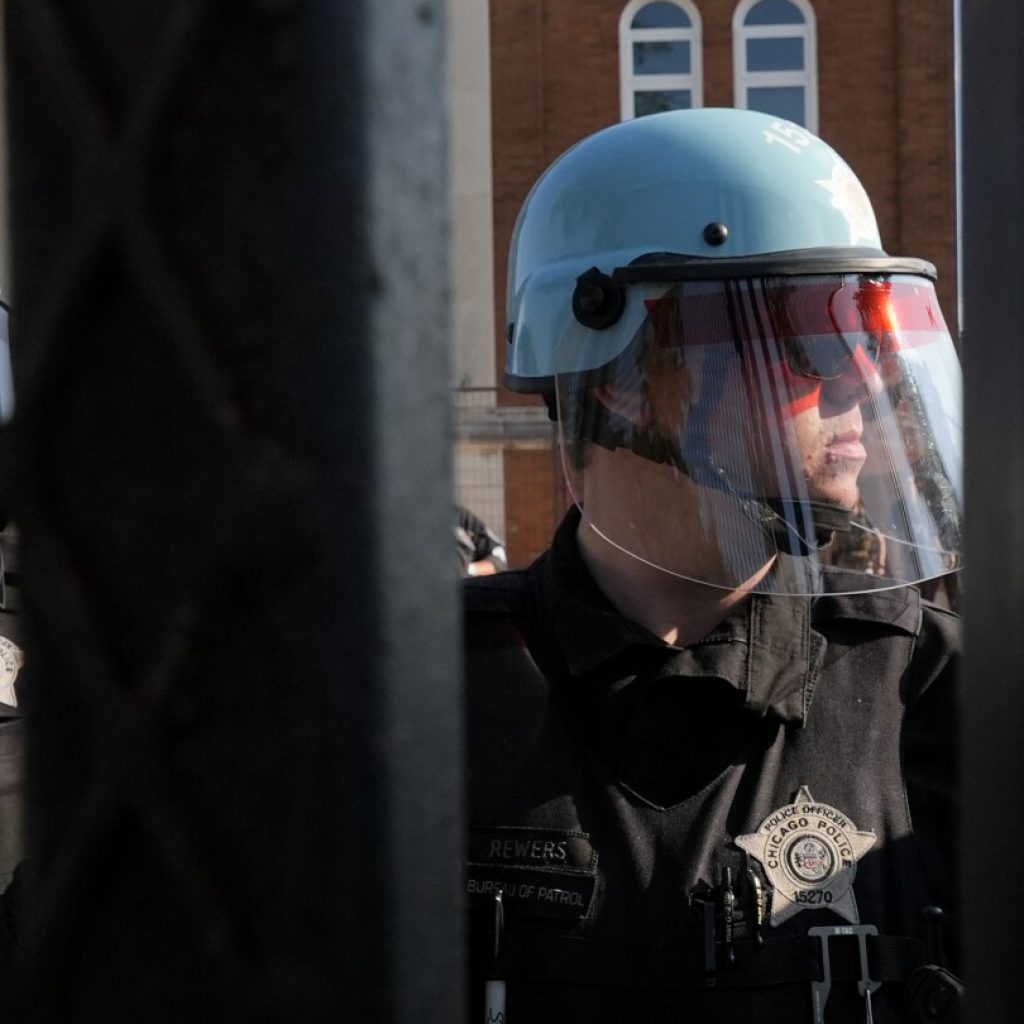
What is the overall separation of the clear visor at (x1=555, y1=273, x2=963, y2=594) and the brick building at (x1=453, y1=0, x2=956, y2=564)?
41.8ft

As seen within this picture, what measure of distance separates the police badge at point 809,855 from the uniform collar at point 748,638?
0.39ft

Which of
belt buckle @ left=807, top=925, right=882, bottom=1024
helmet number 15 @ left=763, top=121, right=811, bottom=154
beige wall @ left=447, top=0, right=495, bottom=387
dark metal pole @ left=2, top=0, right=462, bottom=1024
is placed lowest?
belt buckle @ left=807, top=925, right=882, bottom=1024

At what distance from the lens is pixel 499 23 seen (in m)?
15.0

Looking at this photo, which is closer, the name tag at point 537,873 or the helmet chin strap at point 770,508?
the name tag at point 537,873

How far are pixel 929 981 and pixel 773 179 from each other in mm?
1169

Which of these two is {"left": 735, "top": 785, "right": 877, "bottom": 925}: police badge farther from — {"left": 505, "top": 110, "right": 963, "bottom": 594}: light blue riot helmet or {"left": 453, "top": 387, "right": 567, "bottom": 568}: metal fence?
{"left": 453, "top": 387, "right": 567, "bottom": 568}: metal fence

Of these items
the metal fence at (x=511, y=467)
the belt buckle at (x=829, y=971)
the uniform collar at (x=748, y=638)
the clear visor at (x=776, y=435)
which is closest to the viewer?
the belt buckle at (x=829, y=971)

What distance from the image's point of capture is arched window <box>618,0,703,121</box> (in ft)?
49.3

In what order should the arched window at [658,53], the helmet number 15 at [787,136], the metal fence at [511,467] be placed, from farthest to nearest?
the arched window at [658,53], the metal fence at [511,467], the helmet number 15 at [787,136]

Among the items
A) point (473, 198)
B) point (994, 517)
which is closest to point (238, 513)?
point (994, 517)

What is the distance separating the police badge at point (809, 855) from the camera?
163cm

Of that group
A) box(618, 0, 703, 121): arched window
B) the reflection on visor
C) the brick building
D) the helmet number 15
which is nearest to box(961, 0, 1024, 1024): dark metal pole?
the reflection on visor

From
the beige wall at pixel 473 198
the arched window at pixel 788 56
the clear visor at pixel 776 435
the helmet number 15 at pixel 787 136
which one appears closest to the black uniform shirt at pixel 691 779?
the clear visor at pixel 776 435

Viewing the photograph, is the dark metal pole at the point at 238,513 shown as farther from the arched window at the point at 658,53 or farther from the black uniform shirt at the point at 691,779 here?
the arched window at the point at 658,53
